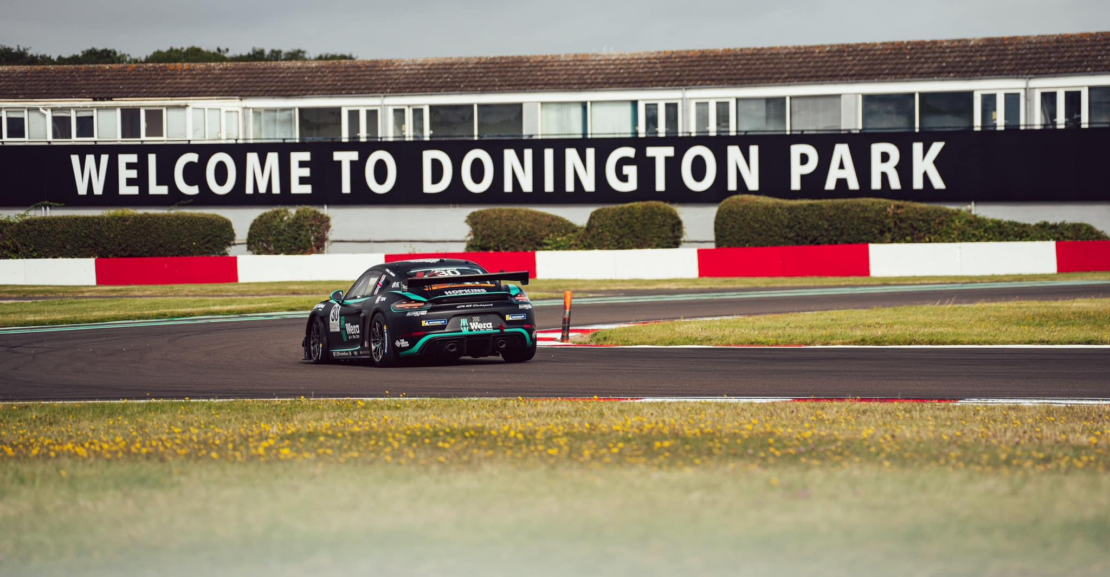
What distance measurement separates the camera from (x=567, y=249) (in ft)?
121

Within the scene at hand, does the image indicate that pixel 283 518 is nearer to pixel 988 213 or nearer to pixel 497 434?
pixel 497 434

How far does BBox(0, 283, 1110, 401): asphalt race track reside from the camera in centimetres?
1124

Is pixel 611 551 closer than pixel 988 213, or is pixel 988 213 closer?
pixel 611 551

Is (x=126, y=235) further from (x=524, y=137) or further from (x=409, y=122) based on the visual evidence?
(x=524, y=137)

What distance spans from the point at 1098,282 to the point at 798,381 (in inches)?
752

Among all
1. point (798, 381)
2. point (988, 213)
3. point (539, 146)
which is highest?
point (539, 146)

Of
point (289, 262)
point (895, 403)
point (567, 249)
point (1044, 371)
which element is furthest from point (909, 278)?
point (895, 403)

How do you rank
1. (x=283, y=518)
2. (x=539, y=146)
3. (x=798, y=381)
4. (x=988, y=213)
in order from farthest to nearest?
(x=539, y=146) < (x=988, y=213) < (x=798, y=381) < (x=283, y=518)

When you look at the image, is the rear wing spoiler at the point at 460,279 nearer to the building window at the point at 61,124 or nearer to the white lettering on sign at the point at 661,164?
the white lettering on sign at the point at 661,164

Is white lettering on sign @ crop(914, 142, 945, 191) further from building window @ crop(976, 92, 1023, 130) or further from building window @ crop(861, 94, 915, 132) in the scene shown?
building window @ crop(976, 92, 1023, 130)

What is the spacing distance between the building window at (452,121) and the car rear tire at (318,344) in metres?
27.4

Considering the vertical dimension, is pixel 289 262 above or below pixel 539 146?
below

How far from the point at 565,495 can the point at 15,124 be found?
Answer: 42.8m

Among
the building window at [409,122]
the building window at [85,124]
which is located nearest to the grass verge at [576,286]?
the building window at [409,122]
